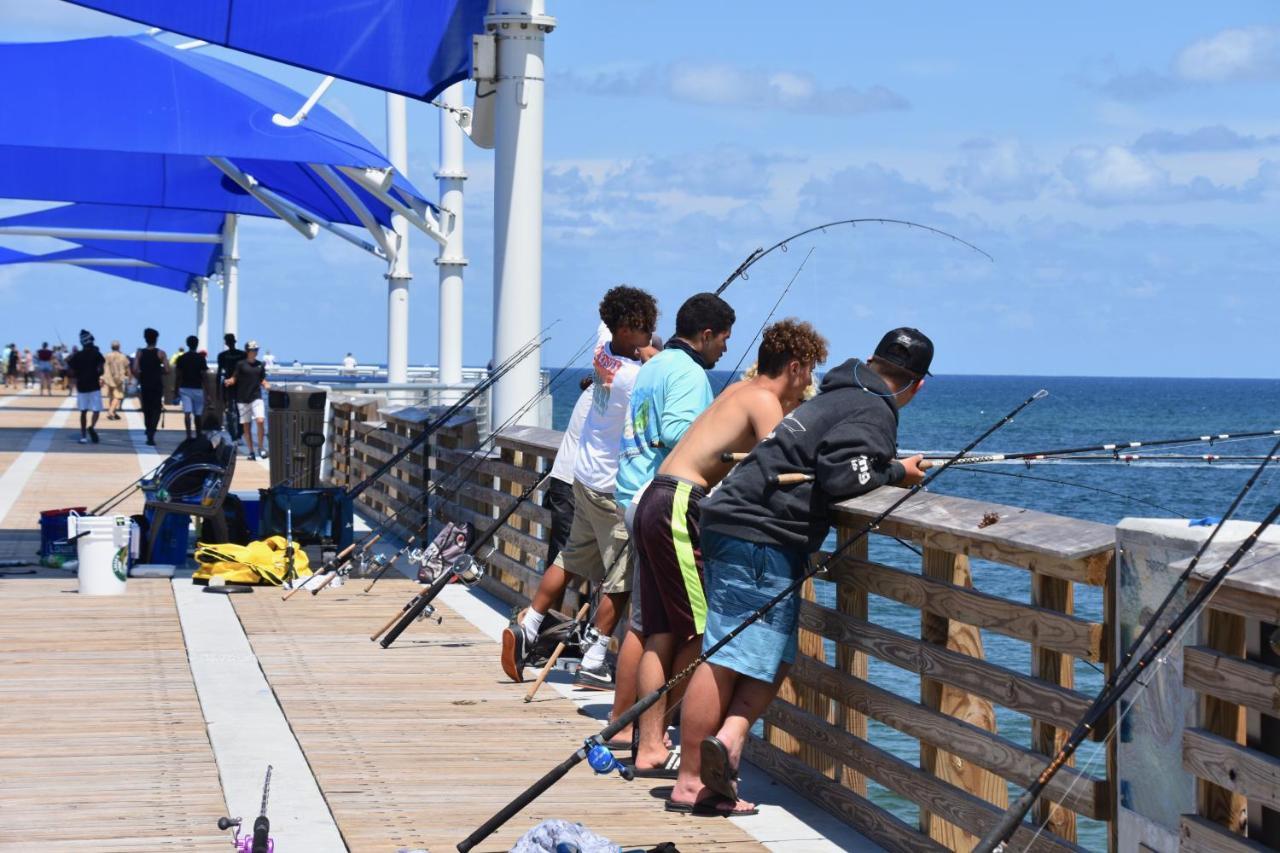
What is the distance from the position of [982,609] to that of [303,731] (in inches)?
115

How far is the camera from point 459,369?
18.6m

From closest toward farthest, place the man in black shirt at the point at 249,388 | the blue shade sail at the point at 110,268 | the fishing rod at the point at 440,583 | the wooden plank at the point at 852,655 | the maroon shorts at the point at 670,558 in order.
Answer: the wooden plank at the point at 852,655 → the maroon shorts at the point at 670,558 → the fishing rod at the point at 440,583 → the man in black shirt at the point at 249,388 → the blue shade sail at the point at 110,268

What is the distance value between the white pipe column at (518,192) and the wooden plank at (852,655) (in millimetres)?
4862

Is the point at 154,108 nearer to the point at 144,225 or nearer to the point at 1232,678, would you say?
the point at 1232,678

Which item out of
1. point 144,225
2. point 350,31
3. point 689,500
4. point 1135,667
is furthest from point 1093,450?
point 144,225

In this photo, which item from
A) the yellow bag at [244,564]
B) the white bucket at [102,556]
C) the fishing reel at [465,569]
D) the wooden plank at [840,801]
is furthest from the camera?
the yellow bag at [244,564]

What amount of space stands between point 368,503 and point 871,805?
10.8 metres

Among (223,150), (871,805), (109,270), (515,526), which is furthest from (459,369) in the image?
(109,270)

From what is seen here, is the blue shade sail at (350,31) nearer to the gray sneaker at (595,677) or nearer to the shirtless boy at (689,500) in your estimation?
the gray sneaker at (595,677)

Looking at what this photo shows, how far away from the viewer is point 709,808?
17.3 feet

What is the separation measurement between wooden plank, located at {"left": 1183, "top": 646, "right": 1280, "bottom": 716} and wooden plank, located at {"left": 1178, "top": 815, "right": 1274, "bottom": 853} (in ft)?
0.86

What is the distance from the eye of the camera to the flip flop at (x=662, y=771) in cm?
578

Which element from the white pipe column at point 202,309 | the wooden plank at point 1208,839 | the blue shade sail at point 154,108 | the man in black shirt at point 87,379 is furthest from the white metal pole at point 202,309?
the wooden plank at point 1208,839

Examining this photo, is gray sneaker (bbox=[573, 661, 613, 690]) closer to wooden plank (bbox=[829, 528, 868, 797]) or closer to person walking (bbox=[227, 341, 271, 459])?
wooden plank (bbox=[829, 528, 868, 797])
